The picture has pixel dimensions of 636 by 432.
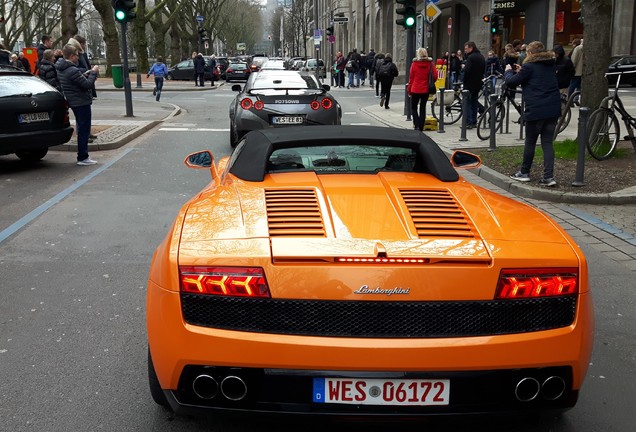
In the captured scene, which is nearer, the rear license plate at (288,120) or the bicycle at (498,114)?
the rear license plate at (288,120)

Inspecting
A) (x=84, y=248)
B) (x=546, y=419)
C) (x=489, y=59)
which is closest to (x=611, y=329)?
(x=546, y=419)

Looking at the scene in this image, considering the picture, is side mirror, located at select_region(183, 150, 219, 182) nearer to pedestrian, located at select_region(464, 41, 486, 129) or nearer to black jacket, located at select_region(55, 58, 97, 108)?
black jacket, located at select_region(55, 58, 97, 108)

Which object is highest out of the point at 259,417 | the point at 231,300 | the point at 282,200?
the point at 282,200

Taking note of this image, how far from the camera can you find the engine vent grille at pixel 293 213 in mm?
2875

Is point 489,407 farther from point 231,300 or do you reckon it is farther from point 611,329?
point 611,329

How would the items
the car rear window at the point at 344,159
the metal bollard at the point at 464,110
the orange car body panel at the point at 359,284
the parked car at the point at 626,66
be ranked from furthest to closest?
the parked car at the point at 626,66, the metal bollard at the point at 464,110, the car rear window at the point at 344,159, the orange car body panel at the point at 359,284

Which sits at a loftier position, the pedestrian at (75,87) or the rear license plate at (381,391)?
the pedestrian at (75,87)

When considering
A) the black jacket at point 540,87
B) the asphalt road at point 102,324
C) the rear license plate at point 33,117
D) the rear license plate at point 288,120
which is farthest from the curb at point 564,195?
the rear license plate at point 33,117

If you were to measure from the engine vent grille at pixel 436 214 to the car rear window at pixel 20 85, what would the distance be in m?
9.10

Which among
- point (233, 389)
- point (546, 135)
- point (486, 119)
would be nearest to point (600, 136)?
point (546, 135)

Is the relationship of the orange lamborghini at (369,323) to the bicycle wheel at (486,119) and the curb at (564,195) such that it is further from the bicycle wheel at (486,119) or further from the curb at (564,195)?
the bicycle wheel at (486,119)

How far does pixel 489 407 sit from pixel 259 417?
2.85 feet

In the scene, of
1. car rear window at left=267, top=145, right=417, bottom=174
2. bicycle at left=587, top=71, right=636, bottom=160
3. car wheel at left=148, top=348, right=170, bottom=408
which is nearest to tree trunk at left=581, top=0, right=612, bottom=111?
bicycle at left=587, top=71, right=636, bottom=160

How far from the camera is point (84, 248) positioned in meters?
6.50
